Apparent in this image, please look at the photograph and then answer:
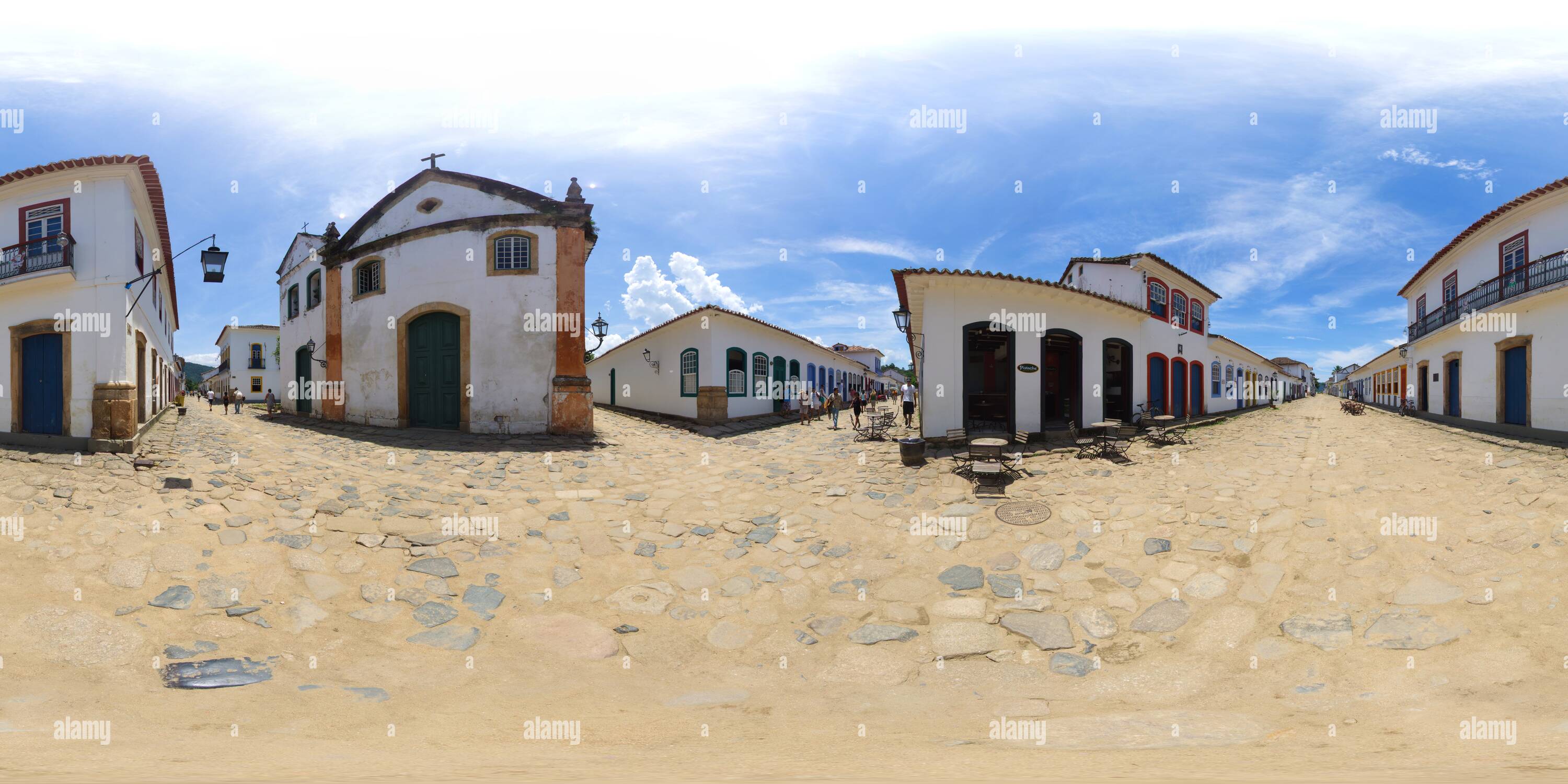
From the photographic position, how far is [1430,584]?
6.59 metres

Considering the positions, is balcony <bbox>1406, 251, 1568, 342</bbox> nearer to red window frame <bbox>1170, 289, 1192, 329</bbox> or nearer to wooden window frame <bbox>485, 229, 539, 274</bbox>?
red window frame <bbox>1170, 289, 1192, 329</bbox>

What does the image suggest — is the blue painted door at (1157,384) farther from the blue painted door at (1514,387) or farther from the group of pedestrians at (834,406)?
the blue painted door at (1514,387)

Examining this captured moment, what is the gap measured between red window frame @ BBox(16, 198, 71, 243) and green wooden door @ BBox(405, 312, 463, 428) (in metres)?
6.39

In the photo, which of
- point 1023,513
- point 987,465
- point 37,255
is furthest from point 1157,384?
→ point 37,255

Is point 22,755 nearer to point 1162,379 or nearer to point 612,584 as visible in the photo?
point 612,584

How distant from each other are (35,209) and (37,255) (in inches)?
41.2

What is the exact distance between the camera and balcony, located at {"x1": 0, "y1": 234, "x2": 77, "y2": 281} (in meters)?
11.6

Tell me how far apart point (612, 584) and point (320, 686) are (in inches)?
111

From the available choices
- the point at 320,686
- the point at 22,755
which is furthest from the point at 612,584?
the point at 22,755

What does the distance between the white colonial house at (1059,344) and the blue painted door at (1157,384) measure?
5 centimetres

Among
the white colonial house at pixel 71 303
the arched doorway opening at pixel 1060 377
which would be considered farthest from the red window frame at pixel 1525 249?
the white colonial house at pixel 71 303

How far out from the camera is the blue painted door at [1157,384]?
19.9m

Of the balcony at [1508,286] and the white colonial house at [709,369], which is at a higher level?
the balcony at [1508,286]

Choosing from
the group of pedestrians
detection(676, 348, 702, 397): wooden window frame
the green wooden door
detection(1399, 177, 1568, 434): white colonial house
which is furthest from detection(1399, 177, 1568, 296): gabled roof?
the green wooden door
